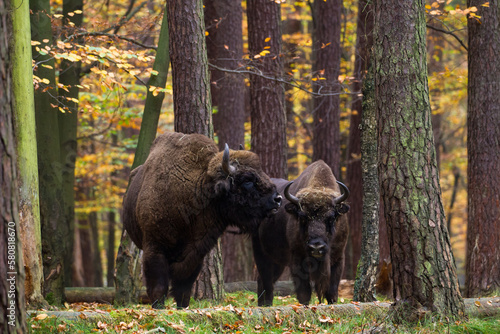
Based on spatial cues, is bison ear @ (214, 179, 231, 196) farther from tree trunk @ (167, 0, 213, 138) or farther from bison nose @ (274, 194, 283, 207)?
tree trunk @ (167, 0, 213, 138)

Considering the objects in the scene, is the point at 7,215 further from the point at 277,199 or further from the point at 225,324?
the point at 277,199

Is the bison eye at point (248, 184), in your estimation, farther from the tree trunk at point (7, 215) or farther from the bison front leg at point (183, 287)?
the tree trunk at point (7, 215)

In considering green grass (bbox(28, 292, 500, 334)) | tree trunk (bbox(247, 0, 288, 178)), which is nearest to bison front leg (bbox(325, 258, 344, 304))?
green grass (bbox(28, 292, 500, 334))

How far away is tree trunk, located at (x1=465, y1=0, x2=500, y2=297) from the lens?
10438 mm

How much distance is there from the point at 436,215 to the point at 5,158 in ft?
14.2

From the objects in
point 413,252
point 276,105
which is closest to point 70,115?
point 276,105

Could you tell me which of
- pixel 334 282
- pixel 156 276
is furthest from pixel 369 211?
pixel 156 276

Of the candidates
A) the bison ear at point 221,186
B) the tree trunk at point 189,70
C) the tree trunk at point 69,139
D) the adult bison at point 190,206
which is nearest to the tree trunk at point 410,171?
the adult bison at point 190,206

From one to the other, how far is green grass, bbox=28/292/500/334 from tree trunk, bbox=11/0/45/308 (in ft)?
Answer: 4.48

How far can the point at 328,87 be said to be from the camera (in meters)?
16.9

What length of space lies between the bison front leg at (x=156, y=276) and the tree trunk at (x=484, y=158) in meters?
6.09

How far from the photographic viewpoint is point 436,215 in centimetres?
595

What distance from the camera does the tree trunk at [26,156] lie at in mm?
6773

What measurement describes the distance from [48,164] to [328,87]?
8.77m
